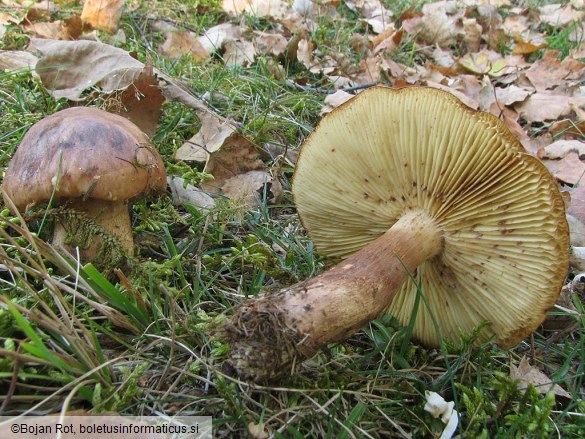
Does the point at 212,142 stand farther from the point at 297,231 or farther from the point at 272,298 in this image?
the point at 272,298

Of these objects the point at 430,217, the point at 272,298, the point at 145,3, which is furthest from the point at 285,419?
the point at 145,3

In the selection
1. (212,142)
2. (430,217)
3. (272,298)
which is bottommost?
(212,142)

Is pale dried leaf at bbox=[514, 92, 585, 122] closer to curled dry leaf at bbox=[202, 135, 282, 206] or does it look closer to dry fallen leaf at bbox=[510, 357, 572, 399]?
curled dry leaf at bbox=[202, 135, 282, 206]

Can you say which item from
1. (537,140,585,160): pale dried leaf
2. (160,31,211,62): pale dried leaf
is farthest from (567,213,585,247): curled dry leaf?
(160,31,211,62): pale dried leaf

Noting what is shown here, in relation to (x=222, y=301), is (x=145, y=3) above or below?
above

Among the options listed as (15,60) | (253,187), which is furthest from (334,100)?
(15,60)

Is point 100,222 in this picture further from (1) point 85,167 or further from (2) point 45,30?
(2) point 45,30

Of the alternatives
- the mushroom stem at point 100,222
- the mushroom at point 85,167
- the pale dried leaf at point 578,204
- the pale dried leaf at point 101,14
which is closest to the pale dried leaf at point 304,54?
the pale dried leaf at point 101,14
